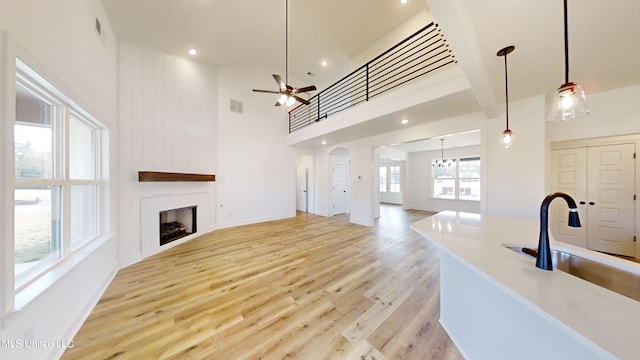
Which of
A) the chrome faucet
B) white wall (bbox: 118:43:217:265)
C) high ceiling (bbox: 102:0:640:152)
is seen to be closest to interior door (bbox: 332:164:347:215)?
high ceiling (bbox: 102:0:640:152)

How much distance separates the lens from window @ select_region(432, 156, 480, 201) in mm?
7672

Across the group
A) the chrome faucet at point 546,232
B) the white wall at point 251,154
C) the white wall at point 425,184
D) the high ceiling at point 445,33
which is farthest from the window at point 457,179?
the chrome faucet at point 546,232

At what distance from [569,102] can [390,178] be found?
32.1 ft

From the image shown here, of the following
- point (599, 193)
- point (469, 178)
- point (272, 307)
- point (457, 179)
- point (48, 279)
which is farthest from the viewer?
point (457, 179)

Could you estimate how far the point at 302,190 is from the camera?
8812 millimetres

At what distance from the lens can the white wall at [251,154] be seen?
19.4ft

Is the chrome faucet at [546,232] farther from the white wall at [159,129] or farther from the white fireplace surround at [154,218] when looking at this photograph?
the white fireplace surround at [154,218]

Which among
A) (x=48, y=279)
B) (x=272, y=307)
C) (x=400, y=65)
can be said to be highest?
(x=400, y=65)

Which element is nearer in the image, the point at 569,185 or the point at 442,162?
the point at 569,185

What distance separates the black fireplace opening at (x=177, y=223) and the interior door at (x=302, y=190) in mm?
4322

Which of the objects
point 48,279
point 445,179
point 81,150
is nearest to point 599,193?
point 445,179

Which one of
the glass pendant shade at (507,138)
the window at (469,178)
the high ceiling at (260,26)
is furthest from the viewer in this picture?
the window at (469,178)

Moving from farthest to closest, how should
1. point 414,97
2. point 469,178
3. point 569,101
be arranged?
point 469,178 → point 414,97 → point 569,101

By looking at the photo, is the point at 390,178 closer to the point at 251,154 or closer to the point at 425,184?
the point at 425,184
